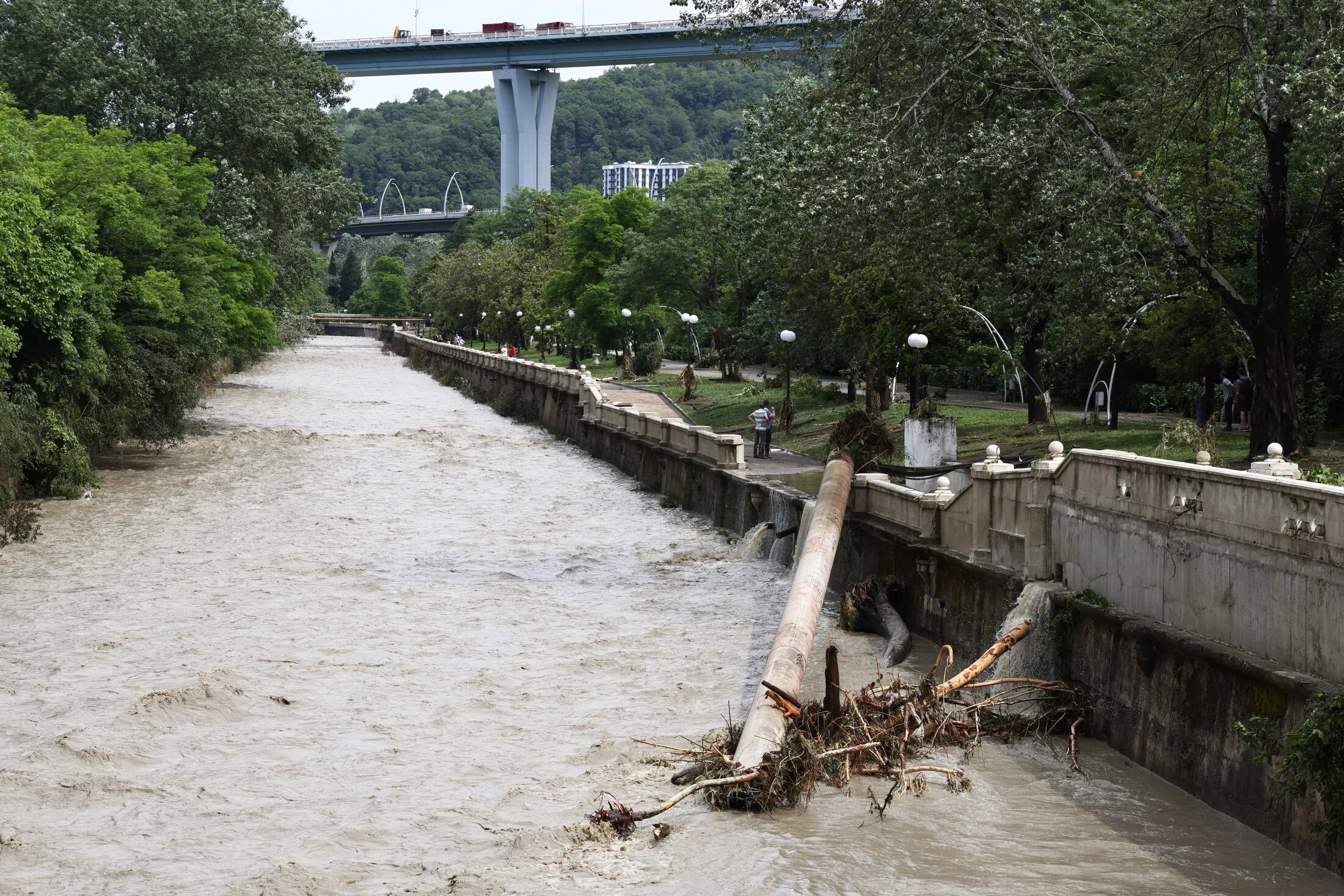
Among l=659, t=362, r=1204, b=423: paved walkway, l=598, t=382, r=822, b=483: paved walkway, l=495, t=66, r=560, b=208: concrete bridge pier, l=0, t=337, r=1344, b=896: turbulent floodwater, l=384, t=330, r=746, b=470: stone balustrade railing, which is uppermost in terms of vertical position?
l=495, t=66, r=560, b=208: concrete bridge pier

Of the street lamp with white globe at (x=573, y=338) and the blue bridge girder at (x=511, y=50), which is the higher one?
the blue bridge girder at (x=511, y=50)

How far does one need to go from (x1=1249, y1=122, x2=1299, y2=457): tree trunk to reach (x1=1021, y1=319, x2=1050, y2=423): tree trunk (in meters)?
11.5

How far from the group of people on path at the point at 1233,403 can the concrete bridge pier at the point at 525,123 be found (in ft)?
380

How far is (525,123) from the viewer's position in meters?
146

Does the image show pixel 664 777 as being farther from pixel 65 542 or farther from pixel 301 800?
pixel 65 542

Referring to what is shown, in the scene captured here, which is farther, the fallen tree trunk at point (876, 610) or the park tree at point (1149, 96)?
the park tree at point (1149, 96)

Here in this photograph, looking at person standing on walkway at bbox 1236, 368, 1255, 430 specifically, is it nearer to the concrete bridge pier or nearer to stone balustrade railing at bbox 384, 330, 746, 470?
stone balustrade railing at bbox 384, 330, 746, 470

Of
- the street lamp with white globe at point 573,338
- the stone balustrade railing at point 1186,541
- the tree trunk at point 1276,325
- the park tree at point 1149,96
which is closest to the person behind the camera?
the stone balustrade railing at point 1186,541

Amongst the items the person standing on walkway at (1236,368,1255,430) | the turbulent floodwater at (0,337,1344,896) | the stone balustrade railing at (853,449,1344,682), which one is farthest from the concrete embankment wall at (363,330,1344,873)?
the person standing on walkway at (1236,368,1255,430)

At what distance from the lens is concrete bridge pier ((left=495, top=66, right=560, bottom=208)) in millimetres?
144000

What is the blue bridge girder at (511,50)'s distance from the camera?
128m

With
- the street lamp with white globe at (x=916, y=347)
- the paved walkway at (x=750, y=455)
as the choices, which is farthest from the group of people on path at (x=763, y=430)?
the street lamp with white globe at (x=916, y=347)

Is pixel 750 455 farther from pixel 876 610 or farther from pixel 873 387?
pixel 876 610

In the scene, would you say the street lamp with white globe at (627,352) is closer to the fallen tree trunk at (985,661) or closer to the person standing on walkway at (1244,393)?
the person standing on walkway at (1244,393)
